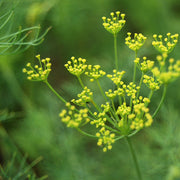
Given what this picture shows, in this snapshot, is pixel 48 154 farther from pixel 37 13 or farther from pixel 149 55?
pixel 149 55

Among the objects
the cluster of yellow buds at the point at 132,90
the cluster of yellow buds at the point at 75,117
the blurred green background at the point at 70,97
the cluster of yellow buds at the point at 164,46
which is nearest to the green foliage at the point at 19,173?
the blurred green background at the point at 70,97

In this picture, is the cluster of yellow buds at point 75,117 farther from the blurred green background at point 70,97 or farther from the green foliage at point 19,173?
the blurred green background at point 70,97

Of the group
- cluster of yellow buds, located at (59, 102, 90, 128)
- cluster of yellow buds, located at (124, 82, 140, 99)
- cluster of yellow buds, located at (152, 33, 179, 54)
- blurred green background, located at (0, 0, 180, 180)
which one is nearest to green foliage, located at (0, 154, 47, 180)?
blurred green background, located at (0, 0, 180, 180)

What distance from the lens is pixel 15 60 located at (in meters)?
3.36

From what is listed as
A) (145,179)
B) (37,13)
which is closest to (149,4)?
(37,13)

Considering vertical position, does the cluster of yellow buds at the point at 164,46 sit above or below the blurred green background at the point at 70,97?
above

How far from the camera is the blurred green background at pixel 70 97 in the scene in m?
2.75

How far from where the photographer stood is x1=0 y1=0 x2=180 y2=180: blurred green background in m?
2.75

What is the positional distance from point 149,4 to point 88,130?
2.07 m

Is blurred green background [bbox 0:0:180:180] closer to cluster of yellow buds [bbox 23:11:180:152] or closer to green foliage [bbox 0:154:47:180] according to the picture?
green foliage [bbox 0:154:47:180]

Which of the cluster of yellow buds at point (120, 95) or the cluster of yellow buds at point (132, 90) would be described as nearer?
the cluster of yellow buds at point (120, 95)

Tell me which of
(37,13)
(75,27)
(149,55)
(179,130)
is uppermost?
(37,13)

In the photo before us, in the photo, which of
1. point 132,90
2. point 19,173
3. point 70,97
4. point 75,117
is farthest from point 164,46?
point 70,97

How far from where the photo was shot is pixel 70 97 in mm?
3371
